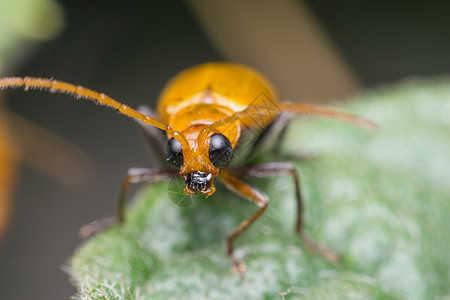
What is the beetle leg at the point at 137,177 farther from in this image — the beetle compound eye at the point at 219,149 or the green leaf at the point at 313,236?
the beetle compound eye at the point at 219,149

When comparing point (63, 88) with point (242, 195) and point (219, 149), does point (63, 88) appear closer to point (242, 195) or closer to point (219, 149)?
point (219, 149)

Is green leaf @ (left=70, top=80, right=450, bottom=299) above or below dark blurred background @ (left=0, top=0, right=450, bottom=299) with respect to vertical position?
below

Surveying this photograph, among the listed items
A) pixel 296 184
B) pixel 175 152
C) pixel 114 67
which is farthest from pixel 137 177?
pixel 114 67

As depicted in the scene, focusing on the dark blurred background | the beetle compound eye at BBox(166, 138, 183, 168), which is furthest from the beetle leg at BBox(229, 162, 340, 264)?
the dark blurred background

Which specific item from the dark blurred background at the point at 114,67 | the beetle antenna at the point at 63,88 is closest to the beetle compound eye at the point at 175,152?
the beetle antenna at the point at 63,88

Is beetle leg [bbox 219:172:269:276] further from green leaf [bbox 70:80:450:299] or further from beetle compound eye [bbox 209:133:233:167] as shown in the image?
beetle compound eye [bbox 209:133:233:167]

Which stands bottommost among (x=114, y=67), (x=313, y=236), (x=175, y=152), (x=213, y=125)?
(x=313, y=236)
